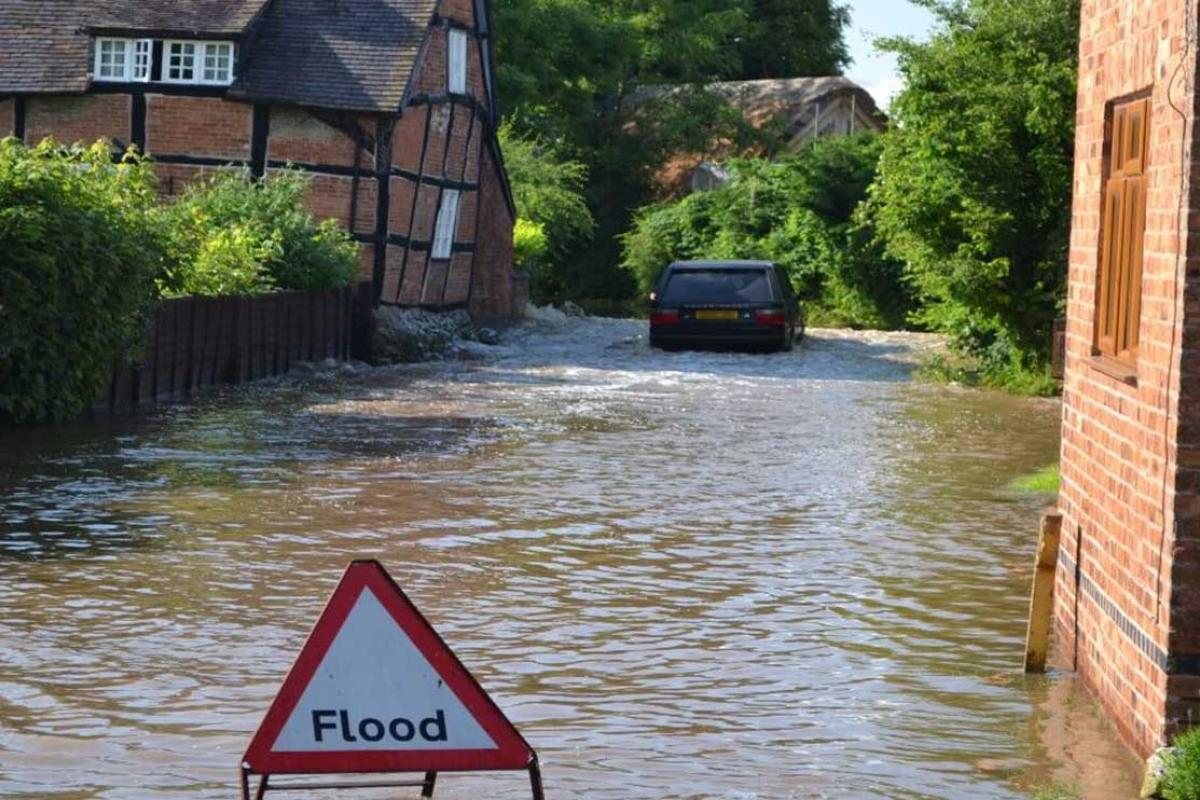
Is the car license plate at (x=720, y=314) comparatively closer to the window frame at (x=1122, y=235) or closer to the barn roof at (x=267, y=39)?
the barn roof at (x=267, y=39)

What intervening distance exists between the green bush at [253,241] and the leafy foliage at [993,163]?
801 cm

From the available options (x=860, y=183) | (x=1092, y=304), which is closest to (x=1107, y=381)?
(x=1092, y=304)

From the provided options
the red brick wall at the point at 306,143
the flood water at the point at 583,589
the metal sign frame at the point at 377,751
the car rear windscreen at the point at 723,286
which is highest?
the red brick wall at the point at 306,143

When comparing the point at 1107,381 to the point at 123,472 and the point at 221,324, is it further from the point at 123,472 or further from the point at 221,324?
the point at 221,324

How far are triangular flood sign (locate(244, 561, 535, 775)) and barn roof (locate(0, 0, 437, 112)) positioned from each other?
27924mm

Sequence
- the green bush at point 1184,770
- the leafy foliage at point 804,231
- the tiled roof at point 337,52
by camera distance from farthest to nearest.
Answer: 1. the leafy foliage at point 804,231
2. the tiled roof at point 337,52
3. the green bush at point 1184,770

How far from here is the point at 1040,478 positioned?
1848 centimetres

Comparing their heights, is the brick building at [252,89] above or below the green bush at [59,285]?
above

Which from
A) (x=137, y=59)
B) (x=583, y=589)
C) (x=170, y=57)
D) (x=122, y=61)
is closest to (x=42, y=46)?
(x=122, y=61)

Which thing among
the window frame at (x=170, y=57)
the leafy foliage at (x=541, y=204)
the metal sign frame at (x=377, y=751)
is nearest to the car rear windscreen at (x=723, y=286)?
the window frame at (x=170, y=57)

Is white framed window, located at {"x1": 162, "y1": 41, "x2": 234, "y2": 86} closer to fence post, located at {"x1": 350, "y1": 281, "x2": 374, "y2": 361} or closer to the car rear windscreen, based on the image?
fence post, located at {"x1": 350, "y1": 281, "x2": 374, "y2": 361}

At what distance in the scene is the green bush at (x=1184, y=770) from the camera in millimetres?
7305

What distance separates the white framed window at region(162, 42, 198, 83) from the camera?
35.0 meters

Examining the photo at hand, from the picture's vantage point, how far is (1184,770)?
7375mm
